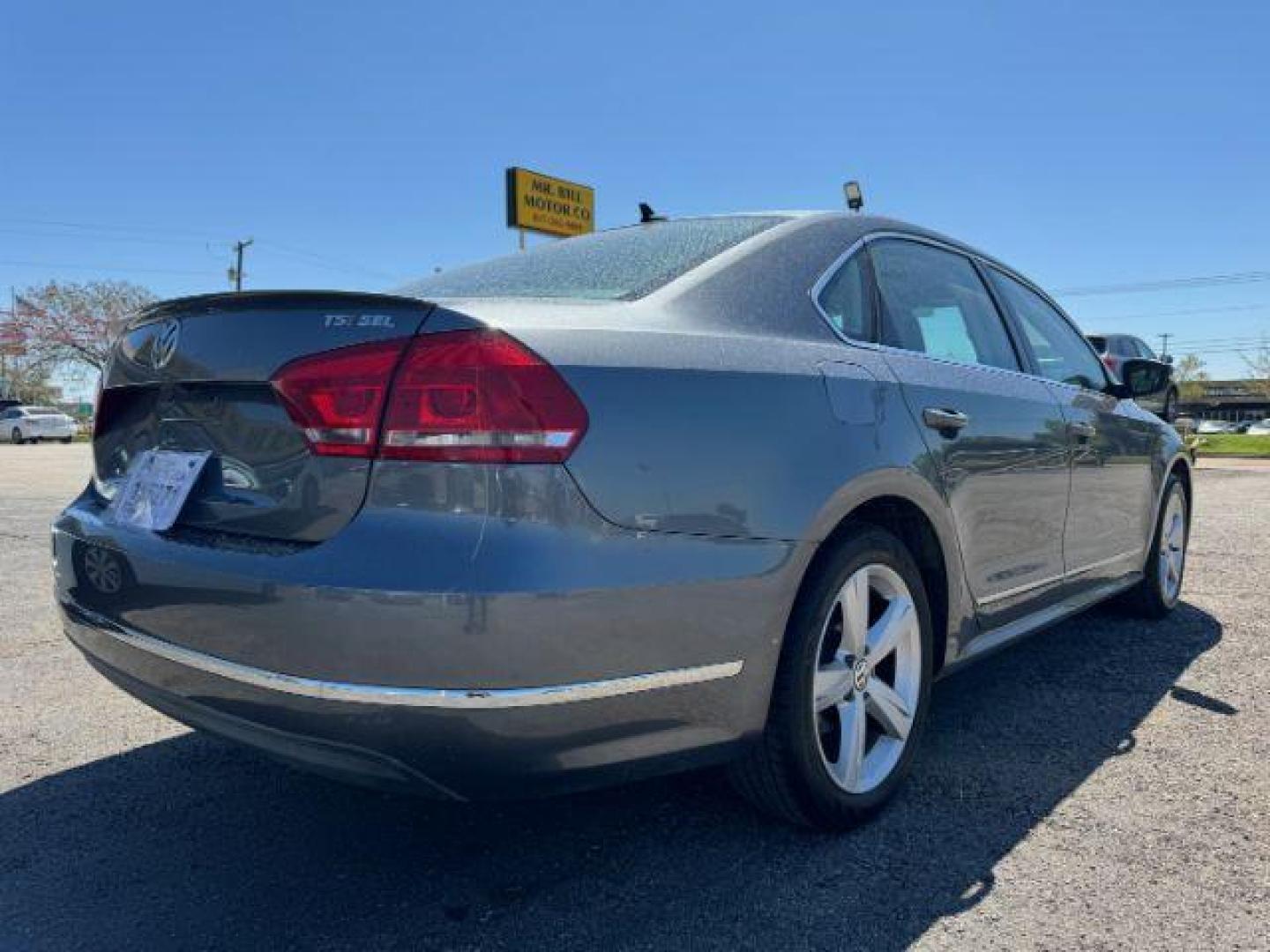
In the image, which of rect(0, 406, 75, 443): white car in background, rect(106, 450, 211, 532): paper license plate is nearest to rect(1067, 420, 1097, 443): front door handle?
rect(106, 450, 211, 532): paper license plate

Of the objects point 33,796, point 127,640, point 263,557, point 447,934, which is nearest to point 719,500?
point 263,557

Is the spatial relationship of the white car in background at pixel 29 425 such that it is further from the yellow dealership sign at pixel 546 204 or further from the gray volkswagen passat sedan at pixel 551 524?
the gray volkswagen passat sedan at pixel 551 524

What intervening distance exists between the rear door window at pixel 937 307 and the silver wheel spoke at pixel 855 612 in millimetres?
694

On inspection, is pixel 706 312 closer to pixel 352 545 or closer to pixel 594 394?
pixel 594 394

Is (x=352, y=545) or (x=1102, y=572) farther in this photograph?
(x=1102, y=572)

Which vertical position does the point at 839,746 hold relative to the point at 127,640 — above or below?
below

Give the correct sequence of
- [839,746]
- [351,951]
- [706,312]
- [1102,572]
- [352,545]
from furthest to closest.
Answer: [1102,572], [839,746], [706,312], [351,951], [352,545]

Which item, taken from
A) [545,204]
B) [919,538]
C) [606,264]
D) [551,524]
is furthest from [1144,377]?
[545,204]

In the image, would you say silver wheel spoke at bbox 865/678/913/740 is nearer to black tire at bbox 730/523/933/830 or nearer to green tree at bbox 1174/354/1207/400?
black tire at bbox 730/523/933/830

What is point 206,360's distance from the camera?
1943mm

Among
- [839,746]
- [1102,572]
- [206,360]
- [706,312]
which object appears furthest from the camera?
[1102,572]

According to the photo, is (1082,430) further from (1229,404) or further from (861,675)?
(1229,404)

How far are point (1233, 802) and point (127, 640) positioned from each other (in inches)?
108

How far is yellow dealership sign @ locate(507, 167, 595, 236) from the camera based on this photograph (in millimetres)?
20922
